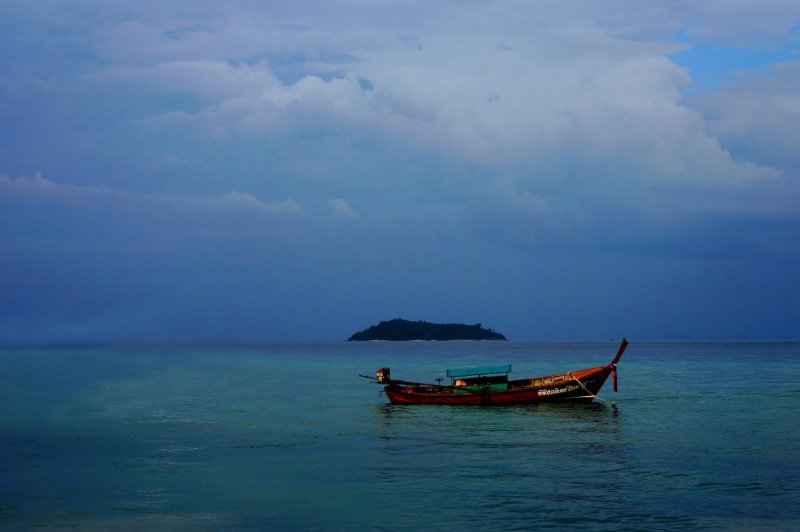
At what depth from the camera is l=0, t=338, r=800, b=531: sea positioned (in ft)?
75.3

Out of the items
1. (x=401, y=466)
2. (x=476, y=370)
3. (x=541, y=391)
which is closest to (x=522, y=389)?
(x=541, y=391)

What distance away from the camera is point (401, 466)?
31312mm

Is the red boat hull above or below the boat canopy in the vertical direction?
below

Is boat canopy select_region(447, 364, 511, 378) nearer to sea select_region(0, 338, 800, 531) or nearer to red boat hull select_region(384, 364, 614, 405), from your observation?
red boat hull select_region(384, 364, 614, 405)

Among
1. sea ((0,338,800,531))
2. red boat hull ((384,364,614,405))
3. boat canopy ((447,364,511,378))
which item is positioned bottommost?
sea ((0,338,800,531))

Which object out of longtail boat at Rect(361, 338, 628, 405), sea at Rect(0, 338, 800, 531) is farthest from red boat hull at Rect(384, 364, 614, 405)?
sea at Rect(0, 338, 800, 531)

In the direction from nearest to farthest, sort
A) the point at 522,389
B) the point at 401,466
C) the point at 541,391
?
1. the point at 401,466
2. the point at 541,391
3. the point at 522,389

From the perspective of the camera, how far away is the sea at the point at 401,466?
75.3 ft

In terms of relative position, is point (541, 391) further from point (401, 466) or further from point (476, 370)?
point (401, 466)

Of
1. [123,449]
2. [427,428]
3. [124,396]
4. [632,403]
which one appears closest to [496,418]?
[427,428]

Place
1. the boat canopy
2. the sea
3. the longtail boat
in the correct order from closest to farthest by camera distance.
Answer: the sea → the longtail boat → the boat canopy

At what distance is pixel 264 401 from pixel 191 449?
27190mm

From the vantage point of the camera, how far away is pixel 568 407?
172ft

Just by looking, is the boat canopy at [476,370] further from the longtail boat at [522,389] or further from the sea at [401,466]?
the sea at [401,466]
